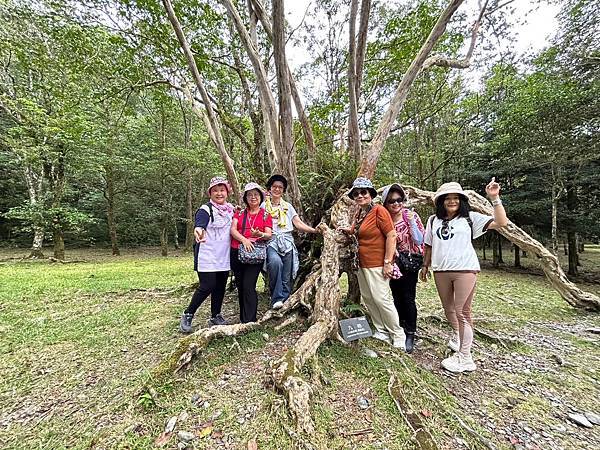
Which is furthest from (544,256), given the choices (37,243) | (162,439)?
(37,243)

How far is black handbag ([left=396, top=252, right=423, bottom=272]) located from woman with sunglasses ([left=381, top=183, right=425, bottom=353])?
2 cm

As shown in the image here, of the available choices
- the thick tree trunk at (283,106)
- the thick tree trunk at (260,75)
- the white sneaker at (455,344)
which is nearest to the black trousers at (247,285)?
the thick tree trunk at (283,106)

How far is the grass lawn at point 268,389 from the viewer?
215 cm

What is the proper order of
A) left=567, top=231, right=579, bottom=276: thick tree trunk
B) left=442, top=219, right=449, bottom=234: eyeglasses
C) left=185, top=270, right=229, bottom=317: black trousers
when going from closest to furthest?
left=442, top=219, right=449, bottom=234: eyeglasses
left=185, top=270, right=229, bottom=317: black trousers
left=567, top=231, right=579, bottom=276: thick tree trunk

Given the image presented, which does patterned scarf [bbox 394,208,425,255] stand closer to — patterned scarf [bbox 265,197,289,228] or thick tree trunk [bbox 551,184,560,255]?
patterned scarf [bbox 265,197,289,228]

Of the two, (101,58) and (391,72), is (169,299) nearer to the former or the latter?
(101,58)

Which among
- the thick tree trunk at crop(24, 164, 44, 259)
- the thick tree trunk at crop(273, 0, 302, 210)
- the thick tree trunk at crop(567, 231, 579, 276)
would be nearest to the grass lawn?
the thick tree trunk at crop(273, 0, 302, 210)

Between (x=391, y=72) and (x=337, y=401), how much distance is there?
885 cm

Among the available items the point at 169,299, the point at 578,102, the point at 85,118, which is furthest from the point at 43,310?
the point at 578,102

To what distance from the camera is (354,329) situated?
2.99 meters

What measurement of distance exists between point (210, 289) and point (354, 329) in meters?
1.80

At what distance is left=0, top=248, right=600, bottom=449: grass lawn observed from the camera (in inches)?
84.5

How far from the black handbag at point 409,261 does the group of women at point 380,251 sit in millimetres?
11

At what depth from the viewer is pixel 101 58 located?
21.4 feet
